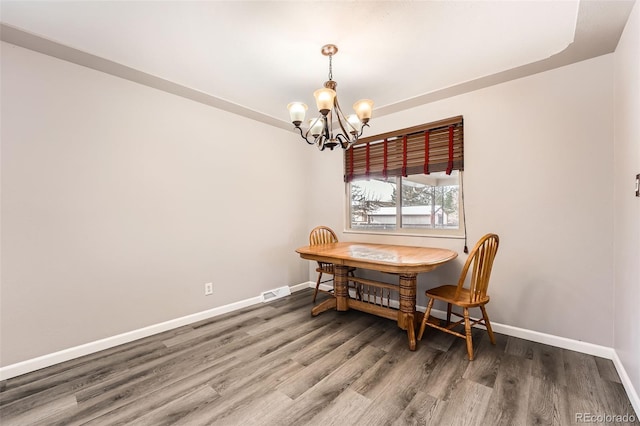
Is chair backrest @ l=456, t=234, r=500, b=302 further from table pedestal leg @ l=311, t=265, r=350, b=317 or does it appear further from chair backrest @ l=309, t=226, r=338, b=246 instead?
chair backrest @ l=309, t=226, r=338, b=246

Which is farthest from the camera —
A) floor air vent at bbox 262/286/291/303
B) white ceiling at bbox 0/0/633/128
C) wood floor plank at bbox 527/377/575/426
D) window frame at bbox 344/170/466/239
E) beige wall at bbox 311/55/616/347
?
floor air vent at bbox 262/286/291/303

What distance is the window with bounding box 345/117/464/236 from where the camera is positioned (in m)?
2.87

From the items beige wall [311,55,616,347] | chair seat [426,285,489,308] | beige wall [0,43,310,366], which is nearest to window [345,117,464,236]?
beige wall [311,55,616,347]

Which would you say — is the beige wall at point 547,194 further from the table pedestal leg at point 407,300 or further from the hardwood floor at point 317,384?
the table pedestal leg at point 407,300

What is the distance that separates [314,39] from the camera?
6.52 ft

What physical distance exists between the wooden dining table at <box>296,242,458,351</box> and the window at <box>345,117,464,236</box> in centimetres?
40

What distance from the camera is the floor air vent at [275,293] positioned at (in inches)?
138

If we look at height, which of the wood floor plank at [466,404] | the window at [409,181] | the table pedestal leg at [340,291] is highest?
the window at [409,181]

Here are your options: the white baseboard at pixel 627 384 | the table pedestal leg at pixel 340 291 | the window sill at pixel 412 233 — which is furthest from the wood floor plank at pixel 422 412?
the window sill at pixel 412 233

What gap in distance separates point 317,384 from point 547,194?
2404 millimetres

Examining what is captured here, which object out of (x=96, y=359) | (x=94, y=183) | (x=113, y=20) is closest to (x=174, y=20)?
(x=113, y=20)

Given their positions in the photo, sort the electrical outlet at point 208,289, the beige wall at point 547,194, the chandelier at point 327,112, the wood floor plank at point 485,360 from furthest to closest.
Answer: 1. the electrical outlet at point 208,289
2. the beige wall at point 547,194
3. the chandelier at point 327,112
4. the wood floor plank at point 485,360

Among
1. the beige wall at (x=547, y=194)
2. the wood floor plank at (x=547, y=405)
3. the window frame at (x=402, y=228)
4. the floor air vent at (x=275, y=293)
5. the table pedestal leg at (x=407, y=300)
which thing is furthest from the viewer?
the floor air vent at (x=275, y=293)

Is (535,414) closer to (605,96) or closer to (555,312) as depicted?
(555,312)
